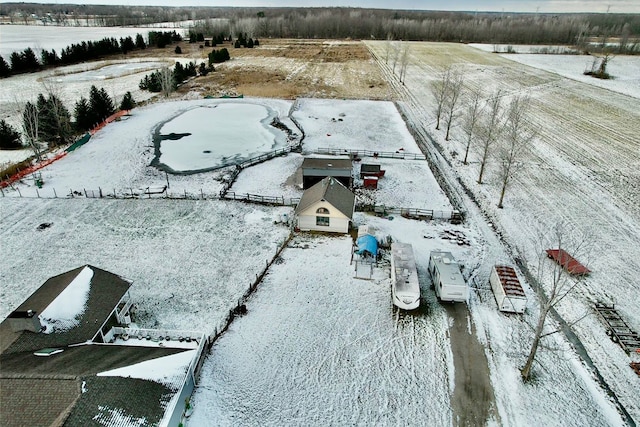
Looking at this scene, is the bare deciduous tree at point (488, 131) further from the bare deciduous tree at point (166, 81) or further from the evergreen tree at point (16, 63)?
the evergreen tree at point (16, 63)

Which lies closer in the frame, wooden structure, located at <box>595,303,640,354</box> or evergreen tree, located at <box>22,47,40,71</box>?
wooden structure, located at <box>595,303,640,354</box>

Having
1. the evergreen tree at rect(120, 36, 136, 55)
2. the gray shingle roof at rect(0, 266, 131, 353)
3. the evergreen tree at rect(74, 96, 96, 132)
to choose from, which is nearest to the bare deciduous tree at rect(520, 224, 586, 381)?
the gray shingle roof at rect(0, 266, 131, 353)

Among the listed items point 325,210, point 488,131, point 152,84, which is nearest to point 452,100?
point 488,131

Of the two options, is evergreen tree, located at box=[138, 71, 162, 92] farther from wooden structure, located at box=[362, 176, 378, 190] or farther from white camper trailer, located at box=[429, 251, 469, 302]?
white camper trailer, located at box=[429, 251, 469, 302]

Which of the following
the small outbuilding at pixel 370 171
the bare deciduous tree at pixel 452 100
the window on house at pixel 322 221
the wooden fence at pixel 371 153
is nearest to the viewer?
the window on house at pixel 322 221

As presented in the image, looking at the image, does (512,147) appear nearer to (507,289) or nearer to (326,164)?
(507,289)

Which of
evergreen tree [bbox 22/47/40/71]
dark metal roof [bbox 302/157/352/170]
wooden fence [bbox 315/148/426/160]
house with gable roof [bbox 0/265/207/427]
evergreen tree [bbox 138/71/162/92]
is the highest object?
evergreen tree [bbox 22/47/40/71]

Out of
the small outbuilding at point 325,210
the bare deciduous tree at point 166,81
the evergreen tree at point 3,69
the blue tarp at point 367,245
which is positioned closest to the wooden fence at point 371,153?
the small outbuilding at point 325,210
